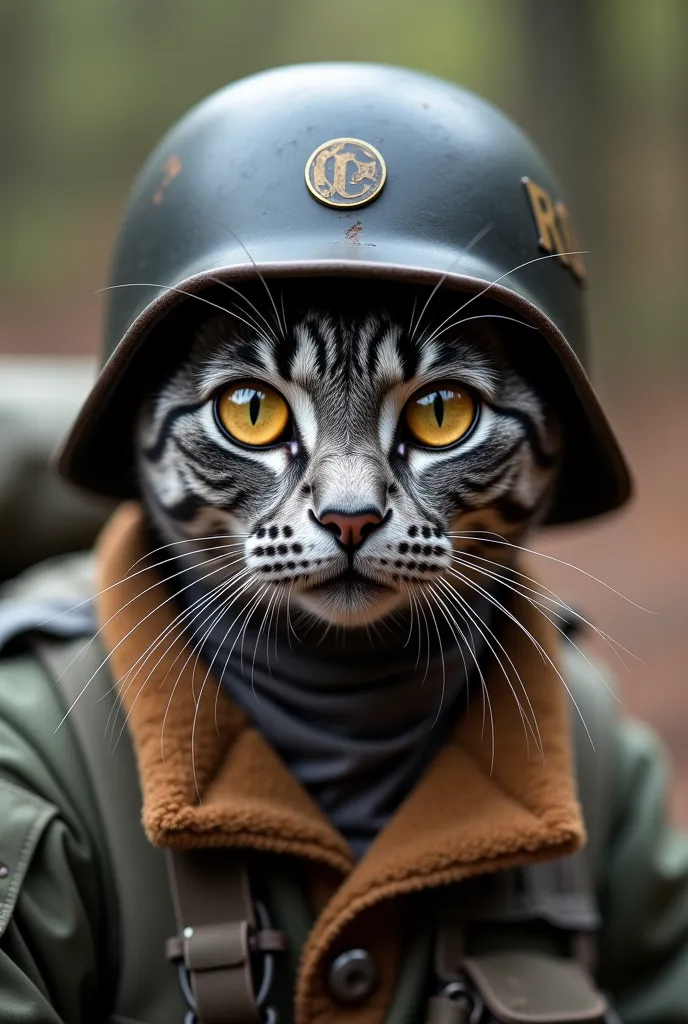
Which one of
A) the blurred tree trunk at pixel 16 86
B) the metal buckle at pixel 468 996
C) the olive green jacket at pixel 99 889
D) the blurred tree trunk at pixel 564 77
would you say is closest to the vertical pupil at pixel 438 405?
the olive green jacket at pixel 99 889

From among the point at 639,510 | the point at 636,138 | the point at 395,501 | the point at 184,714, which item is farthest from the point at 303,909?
the point at 636,138

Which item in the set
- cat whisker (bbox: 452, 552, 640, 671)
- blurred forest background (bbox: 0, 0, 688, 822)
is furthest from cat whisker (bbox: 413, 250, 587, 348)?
blurred forest background (bbox: 0, 0, 688, 822)

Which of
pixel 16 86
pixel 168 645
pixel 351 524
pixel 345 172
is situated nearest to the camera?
pixel 351 524

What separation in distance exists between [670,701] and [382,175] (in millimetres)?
2783

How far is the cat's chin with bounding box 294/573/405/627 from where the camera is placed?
1200 millimetres

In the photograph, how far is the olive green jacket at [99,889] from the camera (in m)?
1.18

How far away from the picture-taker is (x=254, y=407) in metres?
1.25

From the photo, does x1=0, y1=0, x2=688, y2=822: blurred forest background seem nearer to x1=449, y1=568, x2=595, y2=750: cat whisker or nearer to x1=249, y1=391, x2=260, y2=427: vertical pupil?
x1=449, y1=568, x2=595, y2=750: cat whisker

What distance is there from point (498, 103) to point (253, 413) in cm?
423

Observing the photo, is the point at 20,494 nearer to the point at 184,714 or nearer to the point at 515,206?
the point at 184,714

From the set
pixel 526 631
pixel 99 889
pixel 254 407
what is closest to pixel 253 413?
pixel 254 407

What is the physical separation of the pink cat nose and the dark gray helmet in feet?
0.75

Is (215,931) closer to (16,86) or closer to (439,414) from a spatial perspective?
(439,414)

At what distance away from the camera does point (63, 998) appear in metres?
1.21
